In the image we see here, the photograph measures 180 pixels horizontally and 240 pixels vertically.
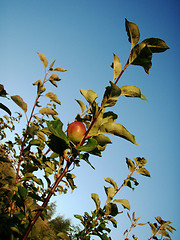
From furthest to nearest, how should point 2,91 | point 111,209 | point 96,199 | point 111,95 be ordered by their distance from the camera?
point 96,199
point 111,209
point 2,91
point 111,95

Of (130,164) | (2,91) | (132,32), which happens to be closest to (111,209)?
(130,164)

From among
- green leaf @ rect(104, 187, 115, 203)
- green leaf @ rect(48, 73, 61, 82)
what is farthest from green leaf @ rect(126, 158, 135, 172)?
green leaf @ rect(48, 73, 61, 82)

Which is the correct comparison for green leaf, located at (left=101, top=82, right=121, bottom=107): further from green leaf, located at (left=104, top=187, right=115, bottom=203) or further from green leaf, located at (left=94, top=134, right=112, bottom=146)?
green leaf, located at (left=104, top=187, right=115, bottom=203)

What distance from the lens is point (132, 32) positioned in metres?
1.19

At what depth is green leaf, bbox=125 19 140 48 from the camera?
1176 mm

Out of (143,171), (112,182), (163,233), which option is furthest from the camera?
(163,233)

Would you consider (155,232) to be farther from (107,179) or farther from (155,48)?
(155,48)

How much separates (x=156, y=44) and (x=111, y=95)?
1.68 ft

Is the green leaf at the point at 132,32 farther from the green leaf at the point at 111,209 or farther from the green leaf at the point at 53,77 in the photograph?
the green leaf at the point at 111,209

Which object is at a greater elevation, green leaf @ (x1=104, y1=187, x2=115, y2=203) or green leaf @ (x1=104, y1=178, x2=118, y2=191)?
green leaf @ (x1=104, y1=178, x2=118, y2=191)

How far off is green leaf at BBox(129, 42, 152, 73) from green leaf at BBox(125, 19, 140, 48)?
85 millimetres

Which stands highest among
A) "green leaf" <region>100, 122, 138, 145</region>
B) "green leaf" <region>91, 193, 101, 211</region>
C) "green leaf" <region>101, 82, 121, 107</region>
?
"green leaf" <region>101, 82, 121, 107</region>

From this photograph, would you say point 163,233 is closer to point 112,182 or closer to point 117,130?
point 112,182

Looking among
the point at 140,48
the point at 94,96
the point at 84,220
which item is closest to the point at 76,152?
the point at 94,96
